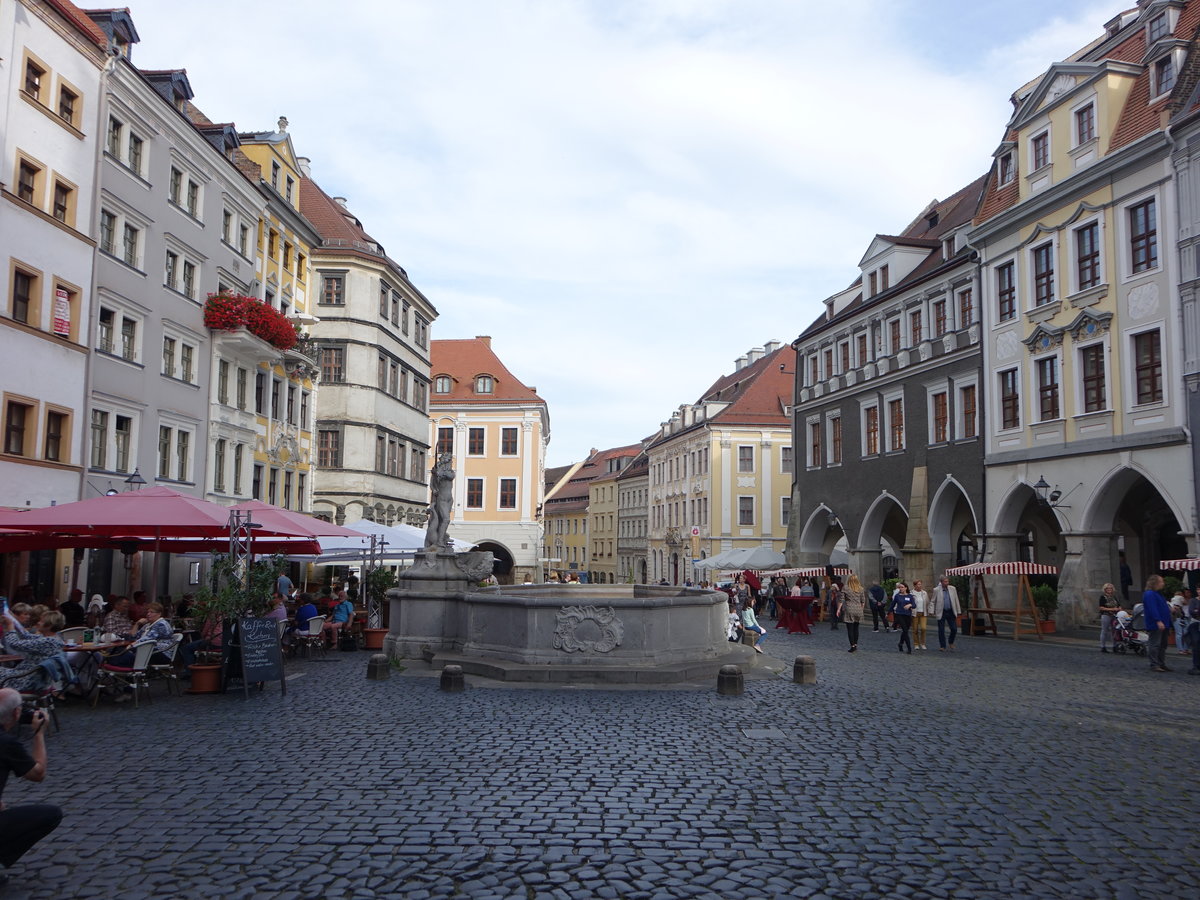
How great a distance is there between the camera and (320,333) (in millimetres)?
45312

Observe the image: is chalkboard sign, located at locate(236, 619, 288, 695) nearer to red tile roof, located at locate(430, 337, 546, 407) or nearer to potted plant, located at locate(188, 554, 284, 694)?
potted plant, located at locate(188, 554, 284, 694)

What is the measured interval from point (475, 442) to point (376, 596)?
137ft

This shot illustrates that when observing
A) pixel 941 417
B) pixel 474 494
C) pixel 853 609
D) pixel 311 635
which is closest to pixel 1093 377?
pixel 941 417

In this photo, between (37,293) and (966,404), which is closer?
(37,293)

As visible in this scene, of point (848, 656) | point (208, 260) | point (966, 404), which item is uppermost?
point (208, 260)

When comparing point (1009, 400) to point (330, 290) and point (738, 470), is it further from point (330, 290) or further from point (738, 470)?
point (738, 470)

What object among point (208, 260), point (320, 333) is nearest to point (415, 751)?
point (208, 260)

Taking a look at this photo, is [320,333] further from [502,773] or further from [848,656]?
[502,773]

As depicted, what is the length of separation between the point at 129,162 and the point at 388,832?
25.2 metres

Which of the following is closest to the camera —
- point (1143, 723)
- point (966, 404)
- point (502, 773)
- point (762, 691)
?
point (502, 773)

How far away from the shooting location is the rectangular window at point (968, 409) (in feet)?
112

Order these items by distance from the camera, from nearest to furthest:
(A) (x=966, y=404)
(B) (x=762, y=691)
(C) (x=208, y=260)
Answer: (B) (x=762, y=691)
(C) (x=208, y=260)
(A) (x=966, y=404)

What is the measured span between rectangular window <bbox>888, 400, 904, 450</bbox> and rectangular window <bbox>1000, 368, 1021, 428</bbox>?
252 inches

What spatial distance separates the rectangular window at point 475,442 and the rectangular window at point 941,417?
34.5 metres
